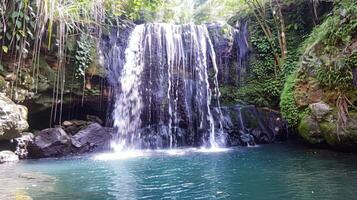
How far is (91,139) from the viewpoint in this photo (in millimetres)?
10508

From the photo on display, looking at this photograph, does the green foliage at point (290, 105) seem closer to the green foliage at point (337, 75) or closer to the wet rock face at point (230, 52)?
the green foliage at point (337, 75)

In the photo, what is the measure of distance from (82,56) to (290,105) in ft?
19.6

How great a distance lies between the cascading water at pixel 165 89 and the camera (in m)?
11.5

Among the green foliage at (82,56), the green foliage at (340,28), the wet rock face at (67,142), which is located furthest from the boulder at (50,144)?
the green foliage at (340,28)

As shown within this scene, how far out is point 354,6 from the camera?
8539 mm

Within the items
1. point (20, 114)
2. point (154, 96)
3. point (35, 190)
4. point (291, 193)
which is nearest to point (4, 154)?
point (20, 114)

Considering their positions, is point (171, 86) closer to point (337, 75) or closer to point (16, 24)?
point (337, 75)

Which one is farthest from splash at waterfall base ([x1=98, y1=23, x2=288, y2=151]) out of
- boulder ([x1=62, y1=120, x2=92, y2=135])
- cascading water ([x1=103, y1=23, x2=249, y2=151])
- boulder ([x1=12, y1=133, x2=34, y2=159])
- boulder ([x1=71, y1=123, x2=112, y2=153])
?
boulder ([x1=12, y1=133, x2=34, y2=159])

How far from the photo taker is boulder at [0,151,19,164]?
28.1ft

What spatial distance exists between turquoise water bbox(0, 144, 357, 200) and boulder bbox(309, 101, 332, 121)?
0.85 m

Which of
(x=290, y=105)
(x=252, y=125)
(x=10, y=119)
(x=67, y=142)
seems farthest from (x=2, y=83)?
(x=290, y=105)

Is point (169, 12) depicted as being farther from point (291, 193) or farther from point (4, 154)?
point (291, 193)

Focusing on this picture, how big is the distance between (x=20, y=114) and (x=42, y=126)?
2.52 metres

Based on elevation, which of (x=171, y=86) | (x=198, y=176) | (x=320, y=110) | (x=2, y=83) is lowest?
(x=198, y=176)
